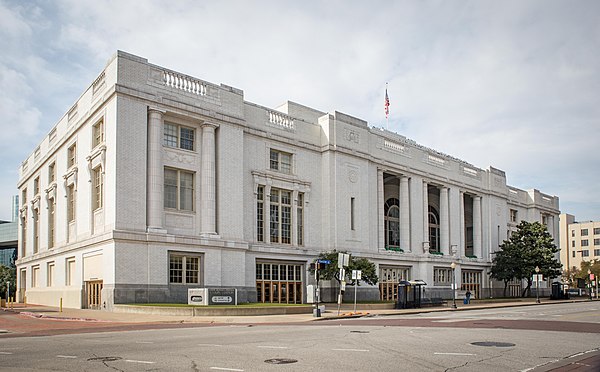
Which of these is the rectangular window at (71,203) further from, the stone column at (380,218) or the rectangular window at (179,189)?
the stone column at (380,218)

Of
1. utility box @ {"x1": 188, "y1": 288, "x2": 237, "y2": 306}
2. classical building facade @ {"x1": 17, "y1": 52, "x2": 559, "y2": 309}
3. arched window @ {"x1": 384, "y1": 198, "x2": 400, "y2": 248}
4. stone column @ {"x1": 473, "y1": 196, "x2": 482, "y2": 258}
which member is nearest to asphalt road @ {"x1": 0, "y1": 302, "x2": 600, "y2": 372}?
utility box @ {"x1": 188, "y1": 288, "x2": 237, "y2": 306}

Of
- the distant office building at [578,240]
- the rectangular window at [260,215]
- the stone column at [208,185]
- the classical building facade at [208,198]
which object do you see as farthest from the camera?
the distant office building at [578,240]

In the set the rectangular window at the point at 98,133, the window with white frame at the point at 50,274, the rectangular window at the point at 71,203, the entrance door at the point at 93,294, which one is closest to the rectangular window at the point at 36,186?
the window with white frame at the point at 50,274

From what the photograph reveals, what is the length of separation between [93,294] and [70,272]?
7033 mm

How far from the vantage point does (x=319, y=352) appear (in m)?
15.4

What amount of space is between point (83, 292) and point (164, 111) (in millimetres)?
14371

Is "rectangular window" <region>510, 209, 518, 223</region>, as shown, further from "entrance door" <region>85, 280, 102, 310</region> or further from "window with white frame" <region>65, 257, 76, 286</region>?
"entrance door" <region>85, 280, 102, 310</region>

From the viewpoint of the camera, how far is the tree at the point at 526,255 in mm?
72625

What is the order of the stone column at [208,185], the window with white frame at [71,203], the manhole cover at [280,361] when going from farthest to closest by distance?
the window with white frame at [71,203], the stone column at [208,185], the manhole cover at [280,361]

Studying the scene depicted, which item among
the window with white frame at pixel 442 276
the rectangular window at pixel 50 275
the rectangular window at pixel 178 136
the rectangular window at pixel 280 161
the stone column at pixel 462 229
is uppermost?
the rectangular window at pixel 178 136

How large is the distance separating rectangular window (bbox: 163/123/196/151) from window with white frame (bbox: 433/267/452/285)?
33355 mm

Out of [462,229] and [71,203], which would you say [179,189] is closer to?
[71,203]

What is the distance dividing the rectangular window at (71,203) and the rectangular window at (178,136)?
11.9 m

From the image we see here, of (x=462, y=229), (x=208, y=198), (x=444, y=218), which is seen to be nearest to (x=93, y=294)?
(x=208, y=198)
